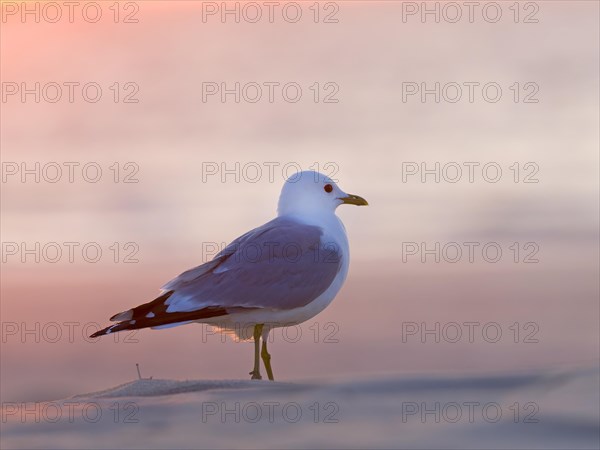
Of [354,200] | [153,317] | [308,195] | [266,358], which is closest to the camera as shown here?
[153,317]

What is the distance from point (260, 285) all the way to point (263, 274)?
4.7 inches

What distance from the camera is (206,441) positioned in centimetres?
639

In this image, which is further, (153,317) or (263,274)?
(263,274)

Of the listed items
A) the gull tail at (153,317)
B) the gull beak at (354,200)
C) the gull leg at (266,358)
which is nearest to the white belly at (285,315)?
the gull leg at (266,358)

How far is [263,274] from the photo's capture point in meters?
11.3

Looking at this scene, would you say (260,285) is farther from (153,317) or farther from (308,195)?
(308,195)

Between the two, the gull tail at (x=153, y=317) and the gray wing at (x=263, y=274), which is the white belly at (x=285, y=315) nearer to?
the gray wing at (x=263, y=274)

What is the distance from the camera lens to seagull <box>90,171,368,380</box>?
11.0m

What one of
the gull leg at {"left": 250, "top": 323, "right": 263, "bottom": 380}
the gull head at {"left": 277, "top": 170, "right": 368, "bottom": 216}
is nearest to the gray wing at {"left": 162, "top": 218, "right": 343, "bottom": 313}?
the gull leg at {"left": 250, "top": 323, "right": 263, "bottom": 380}

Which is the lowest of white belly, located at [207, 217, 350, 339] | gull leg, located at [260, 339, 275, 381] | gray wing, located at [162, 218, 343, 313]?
gull leg, located at [260, 339, 275, 381]

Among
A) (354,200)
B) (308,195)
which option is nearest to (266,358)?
(308,195)

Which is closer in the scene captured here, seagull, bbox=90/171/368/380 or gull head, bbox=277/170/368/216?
seagull, bbox=90/171/368/380

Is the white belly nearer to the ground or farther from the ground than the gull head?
nearer to the ground

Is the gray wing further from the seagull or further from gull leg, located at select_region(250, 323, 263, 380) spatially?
gull leg, located at select_region(250, 323, 263, 380)
